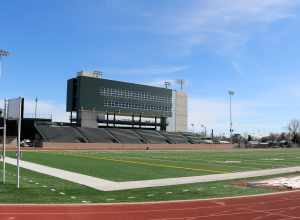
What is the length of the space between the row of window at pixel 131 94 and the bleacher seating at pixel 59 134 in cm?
1202

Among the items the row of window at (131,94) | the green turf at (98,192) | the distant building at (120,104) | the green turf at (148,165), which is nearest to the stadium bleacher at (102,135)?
the distant building at (120,104)

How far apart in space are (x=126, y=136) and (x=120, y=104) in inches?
339

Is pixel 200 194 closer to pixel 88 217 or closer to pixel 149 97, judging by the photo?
pixel 88 217

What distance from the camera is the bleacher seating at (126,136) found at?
97688mm

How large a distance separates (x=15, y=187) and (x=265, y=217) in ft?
34.0

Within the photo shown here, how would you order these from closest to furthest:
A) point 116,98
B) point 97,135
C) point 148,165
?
1. point 148,165
2. point 97,135
3. point 116,98

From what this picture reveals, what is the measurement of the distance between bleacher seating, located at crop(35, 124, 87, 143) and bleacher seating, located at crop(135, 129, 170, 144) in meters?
16.6

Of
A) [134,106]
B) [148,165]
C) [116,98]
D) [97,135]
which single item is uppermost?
[116,98]

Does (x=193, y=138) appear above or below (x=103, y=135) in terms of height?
below

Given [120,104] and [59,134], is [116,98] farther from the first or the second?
[59,134]

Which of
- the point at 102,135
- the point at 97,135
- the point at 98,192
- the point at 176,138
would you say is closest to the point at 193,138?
the point at 176,138

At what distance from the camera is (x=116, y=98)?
105 m

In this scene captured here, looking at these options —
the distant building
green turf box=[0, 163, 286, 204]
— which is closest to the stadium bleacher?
the distant building

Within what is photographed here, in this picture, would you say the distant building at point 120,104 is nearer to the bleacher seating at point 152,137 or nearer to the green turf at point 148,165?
the bleacher seating at point 152,137
